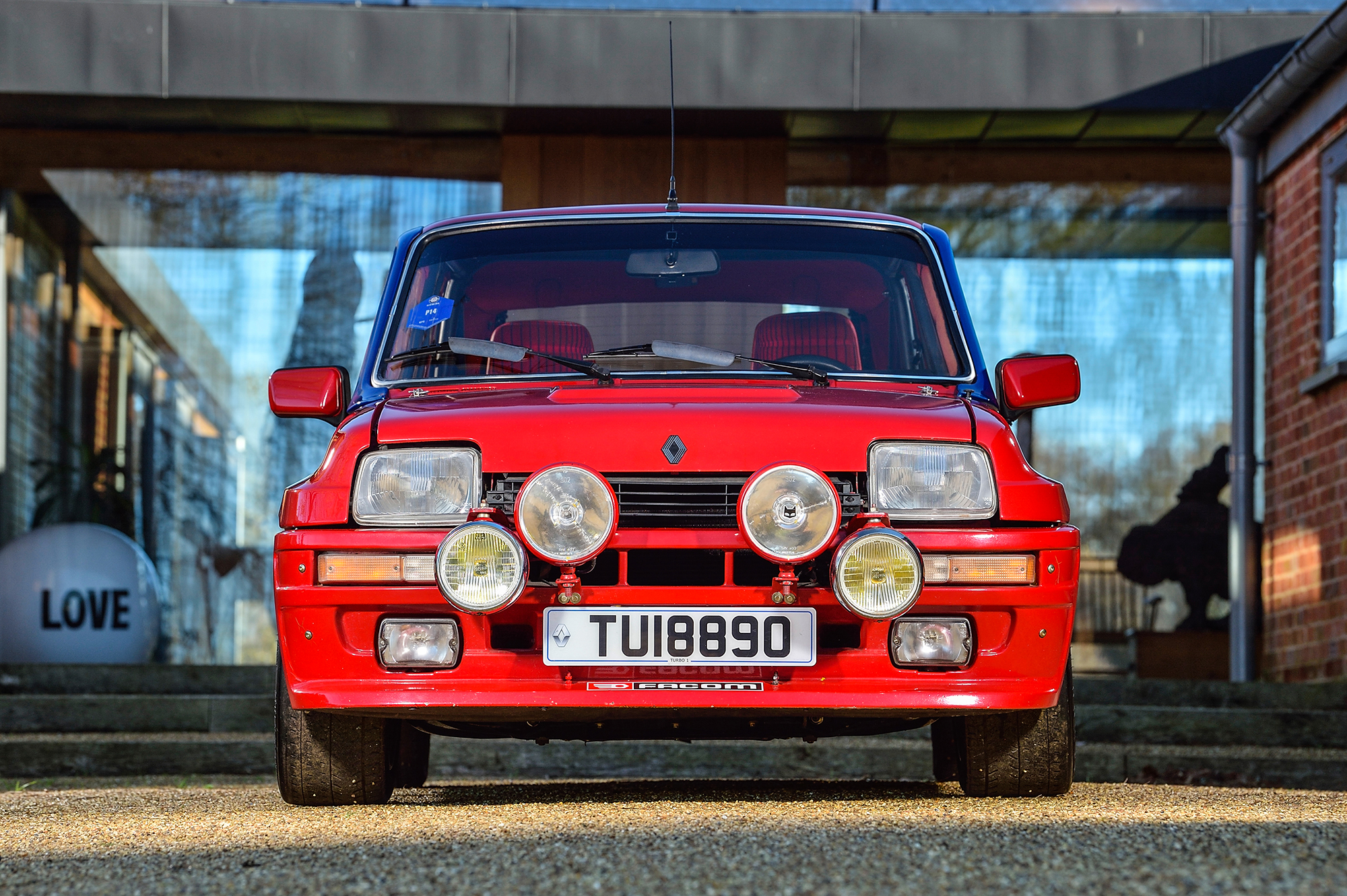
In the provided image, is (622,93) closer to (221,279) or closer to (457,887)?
(221,279)

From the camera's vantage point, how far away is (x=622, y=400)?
3.96 m

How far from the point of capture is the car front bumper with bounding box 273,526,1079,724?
12.2ft

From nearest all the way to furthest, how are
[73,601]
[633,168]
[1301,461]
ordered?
[1301,461] → [73,601] → [633,168]

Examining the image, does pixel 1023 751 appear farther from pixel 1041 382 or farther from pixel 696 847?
pixel 696 847

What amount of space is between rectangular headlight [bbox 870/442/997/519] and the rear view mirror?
1.20 meters

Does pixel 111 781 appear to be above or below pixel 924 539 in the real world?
below

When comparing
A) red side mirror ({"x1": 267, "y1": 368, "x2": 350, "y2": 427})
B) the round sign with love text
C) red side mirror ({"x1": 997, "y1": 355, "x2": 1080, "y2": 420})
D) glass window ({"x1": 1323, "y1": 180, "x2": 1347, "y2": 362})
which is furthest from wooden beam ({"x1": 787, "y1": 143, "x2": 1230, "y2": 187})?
red side mirror ({"x1": 267, "y1": 368, "x2": 350, "y2": 427})

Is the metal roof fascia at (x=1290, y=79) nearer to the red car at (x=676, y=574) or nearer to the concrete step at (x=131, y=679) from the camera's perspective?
the red car at (x=676, y=574)

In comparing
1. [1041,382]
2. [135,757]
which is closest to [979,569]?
[1041,382]

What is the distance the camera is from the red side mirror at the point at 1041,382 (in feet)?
14.4

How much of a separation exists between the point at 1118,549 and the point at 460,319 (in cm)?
752

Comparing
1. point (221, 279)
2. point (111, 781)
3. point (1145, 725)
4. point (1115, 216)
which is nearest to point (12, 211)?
point (221, 279)

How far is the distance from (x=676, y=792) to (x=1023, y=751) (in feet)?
3.78

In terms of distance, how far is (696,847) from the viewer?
3031mm
